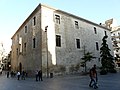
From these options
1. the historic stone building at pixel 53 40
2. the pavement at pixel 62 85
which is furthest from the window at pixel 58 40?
the pavement at pixel 62 85

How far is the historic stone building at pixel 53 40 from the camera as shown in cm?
2405

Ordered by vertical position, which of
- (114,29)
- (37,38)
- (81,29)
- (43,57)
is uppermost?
(114,29)

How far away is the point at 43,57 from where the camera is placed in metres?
23.3

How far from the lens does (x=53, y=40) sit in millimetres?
24859

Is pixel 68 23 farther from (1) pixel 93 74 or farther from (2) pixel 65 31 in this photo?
(1) pixel 93 74

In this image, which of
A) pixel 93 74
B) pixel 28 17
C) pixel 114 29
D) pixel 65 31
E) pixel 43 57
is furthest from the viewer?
pixel 114 29

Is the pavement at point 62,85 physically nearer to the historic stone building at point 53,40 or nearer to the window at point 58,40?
the historic stone building at point 53,40

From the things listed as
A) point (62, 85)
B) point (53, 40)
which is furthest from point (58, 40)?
point (62, 85)

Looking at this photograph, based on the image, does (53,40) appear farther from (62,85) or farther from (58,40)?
(62,85)

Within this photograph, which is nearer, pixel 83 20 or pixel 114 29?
pixel 83 20

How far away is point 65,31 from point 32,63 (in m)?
7.55

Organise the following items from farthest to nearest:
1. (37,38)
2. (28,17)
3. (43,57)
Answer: (28,17) < (37,38) < (43,57)

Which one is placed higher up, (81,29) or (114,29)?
(114,29)

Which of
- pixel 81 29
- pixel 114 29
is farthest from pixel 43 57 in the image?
pixel 114 29
